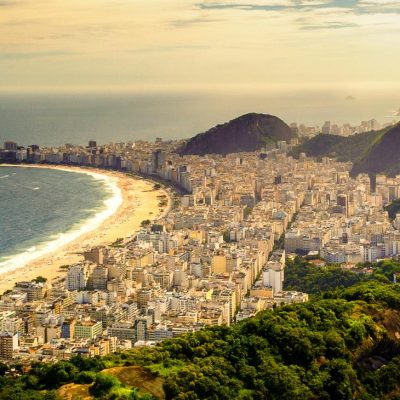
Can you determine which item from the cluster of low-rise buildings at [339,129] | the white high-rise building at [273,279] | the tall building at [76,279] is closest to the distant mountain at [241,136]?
the cluster of low-rise buildings at [339,129]

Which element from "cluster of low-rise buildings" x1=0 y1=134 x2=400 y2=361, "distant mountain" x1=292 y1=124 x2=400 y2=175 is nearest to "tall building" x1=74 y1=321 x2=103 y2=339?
"cluster of low-rise buildings" x1=0 y1=134 x2=400 y2=361

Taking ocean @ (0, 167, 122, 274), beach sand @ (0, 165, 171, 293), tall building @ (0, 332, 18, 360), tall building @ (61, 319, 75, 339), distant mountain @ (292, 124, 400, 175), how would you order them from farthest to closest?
distant mountain @ (292, 124, 400, 175)
ocean @ (0, 167, 122, 274)
beach sand @ (0, 165, 171, 293)
tall building @ (61, 319, 75, 339)
tall building @ (0, 332, 18, 360)

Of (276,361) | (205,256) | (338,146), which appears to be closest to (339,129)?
(338,146)

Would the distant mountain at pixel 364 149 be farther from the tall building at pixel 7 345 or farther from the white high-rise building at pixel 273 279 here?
the tall building at pixel 7 345

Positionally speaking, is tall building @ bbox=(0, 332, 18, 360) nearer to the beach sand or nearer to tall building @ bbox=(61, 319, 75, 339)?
tall building @ bbox=(61, 319, 75, 339)

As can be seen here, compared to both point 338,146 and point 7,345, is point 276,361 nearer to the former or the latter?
point 7,345

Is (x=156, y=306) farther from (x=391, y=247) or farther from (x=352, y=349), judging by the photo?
(x=391, y=247)
